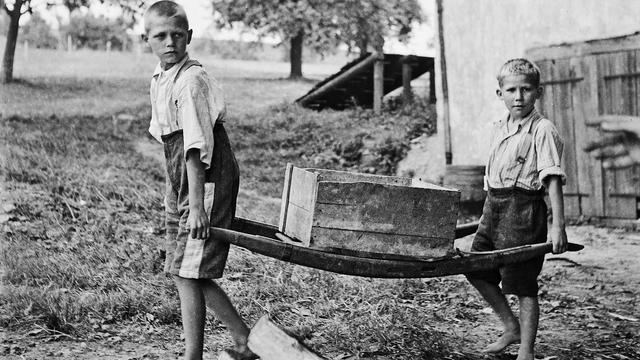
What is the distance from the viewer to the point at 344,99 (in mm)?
17297

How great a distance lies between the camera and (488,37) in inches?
393

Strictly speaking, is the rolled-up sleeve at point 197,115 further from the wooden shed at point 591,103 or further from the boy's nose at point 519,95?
the wooden shed at point 591,103

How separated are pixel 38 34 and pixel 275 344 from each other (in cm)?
2944

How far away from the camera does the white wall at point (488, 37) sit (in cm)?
873

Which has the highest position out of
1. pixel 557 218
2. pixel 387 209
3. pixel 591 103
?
pixel 591 103

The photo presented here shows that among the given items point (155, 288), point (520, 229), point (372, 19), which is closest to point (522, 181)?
point (520, 229)

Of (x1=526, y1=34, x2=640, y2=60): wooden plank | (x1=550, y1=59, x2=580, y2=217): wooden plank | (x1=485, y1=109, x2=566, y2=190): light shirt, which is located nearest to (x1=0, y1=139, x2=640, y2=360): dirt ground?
(x1=485, y1=109, x2=566, y2=190): light shirt

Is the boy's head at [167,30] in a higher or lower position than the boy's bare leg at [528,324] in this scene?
higher

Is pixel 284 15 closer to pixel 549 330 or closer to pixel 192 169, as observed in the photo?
pixel 549 330

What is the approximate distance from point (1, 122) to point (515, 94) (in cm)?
949

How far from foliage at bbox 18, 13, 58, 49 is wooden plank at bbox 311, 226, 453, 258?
2565 cm

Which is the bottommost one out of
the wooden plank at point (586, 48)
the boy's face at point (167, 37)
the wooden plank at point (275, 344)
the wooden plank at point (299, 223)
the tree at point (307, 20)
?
the wooden plank at point (275, 344)

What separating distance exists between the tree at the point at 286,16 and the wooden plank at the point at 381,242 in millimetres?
20312

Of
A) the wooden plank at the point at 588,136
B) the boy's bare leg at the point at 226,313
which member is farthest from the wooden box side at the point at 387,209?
the wooden plank at the point at 588,136
